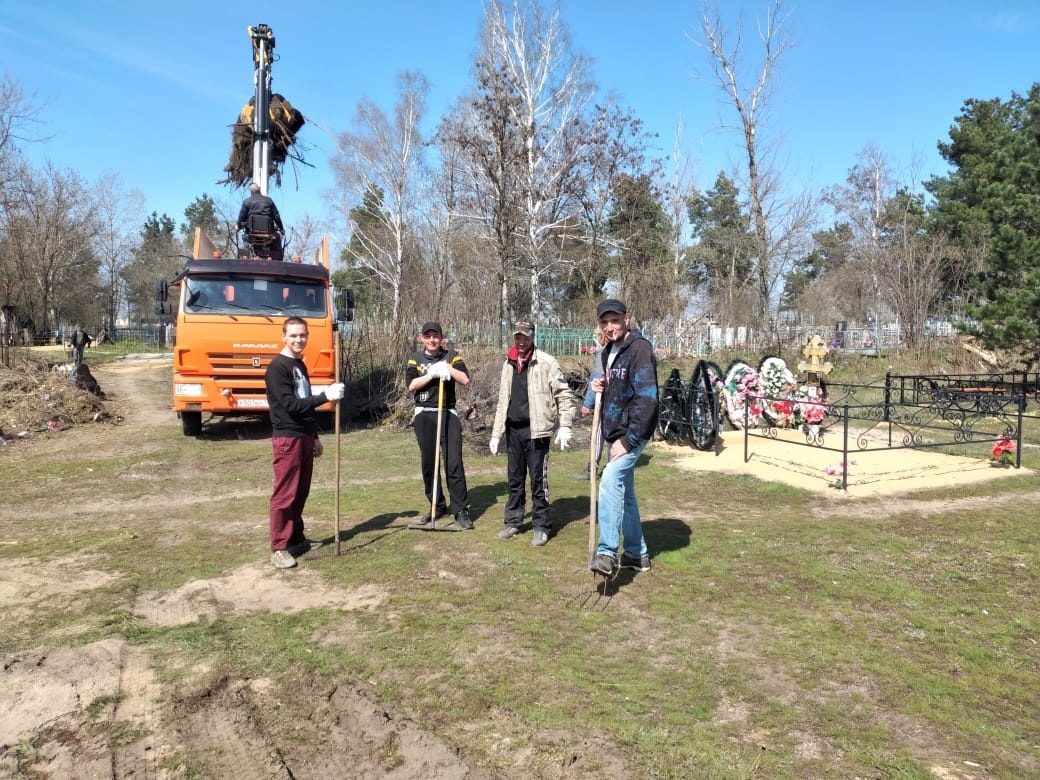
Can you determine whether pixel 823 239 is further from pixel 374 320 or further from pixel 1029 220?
pixel 374 320

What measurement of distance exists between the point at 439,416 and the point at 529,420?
808mm

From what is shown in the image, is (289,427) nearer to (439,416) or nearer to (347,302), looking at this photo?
(439,416)

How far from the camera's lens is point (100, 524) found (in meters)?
6.28

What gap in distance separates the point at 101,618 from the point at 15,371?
14107mm

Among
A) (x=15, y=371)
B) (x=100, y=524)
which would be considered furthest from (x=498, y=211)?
(x=100, y=524)

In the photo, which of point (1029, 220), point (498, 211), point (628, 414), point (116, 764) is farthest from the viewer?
point (498, 211)

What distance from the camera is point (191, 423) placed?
11.7m

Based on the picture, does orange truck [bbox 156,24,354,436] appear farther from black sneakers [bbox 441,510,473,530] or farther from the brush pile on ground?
black sneakers [bbox 441,510,473,530]

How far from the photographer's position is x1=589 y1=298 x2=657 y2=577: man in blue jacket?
4.38m

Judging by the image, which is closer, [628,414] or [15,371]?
[628,414]

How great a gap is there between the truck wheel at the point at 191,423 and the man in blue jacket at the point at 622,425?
30.3 feet

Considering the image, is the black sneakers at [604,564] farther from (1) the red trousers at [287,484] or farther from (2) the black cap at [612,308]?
(1) the red trousers at [287,484]

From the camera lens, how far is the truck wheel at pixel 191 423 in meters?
11.6

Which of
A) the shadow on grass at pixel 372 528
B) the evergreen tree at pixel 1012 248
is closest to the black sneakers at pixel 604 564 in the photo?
the shadow on grass at pixel 372 528
